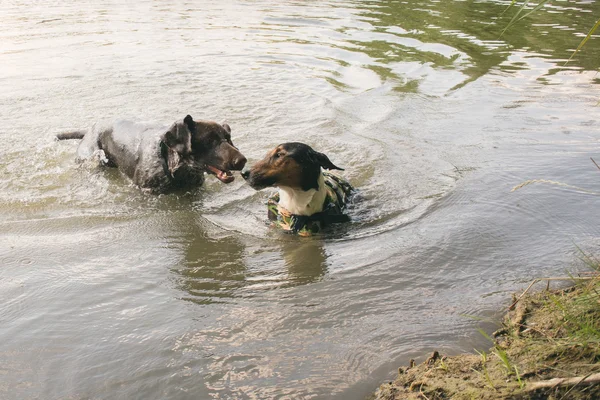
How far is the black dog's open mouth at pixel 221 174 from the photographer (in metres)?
6.05

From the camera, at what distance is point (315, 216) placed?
5.73 meters

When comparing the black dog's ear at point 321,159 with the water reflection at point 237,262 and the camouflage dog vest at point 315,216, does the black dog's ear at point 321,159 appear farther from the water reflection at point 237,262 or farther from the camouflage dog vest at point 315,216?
the water reflection at point 237,262

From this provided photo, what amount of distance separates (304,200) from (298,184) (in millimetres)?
178

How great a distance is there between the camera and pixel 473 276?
4.50 meters

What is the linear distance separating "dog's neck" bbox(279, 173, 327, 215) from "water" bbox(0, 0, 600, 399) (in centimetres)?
31

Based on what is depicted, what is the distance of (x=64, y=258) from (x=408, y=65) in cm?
884

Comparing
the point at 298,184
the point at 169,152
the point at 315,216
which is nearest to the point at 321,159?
the point at 298,184

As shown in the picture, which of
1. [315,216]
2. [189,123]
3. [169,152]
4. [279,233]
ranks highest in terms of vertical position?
[189,123]

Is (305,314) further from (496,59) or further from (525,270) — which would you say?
(496,59)

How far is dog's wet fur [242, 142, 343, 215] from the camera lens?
5.52m

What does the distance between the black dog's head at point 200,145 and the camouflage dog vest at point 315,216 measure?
671 millimetres

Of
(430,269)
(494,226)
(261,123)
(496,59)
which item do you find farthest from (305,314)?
(496,59)

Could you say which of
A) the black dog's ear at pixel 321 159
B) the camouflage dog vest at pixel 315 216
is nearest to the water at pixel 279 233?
the camouflage dog vest at pixel 315 216

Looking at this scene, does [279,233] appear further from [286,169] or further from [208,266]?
[208,266]
